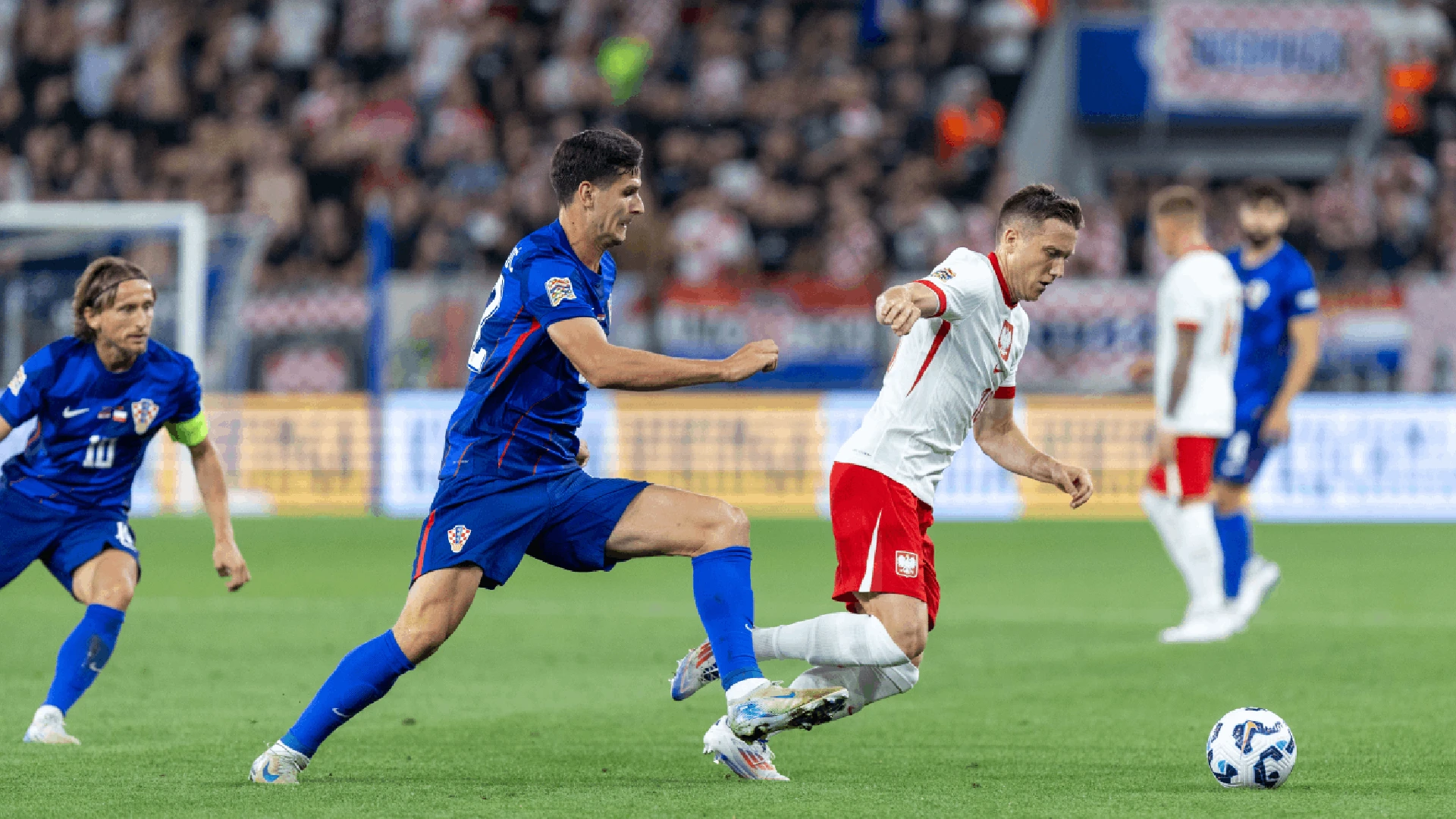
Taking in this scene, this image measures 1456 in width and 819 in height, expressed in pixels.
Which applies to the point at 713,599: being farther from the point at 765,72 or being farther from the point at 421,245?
the point at 765,72

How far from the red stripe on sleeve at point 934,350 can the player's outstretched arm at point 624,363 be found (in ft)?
2.95

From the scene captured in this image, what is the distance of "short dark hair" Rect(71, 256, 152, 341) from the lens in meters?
6.73

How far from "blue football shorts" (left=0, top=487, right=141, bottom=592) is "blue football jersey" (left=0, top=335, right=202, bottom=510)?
0.14 ft

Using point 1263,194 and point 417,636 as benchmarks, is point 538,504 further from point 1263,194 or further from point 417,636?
point 1263,194

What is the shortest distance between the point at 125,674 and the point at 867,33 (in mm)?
15591

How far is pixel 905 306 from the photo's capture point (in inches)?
205

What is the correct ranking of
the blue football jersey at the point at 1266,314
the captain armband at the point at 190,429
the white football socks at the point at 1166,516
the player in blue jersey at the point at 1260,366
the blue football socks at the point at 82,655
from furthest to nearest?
the blue football jersey at the point at 1266,314 → the player in blue jersey at the point at 1260,366 → the white football socks at the point at 1166,516 → the captain armband at the point at 190,429 → the blue football socks at the point at 82,655

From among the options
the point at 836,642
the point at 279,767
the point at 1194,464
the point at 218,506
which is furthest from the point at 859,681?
the point at 1194,464

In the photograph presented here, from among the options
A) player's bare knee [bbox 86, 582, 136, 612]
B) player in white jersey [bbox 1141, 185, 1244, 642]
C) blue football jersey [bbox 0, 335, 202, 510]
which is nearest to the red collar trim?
blue football jersey [bbox 0, 335, 202, 510]

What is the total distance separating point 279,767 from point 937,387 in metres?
2.20

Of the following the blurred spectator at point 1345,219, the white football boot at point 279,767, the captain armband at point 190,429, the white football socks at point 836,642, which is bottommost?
the white football boot at point 279,767

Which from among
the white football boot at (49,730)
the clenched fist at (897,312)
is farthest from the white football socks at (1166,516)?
the white football boot at (49,730)

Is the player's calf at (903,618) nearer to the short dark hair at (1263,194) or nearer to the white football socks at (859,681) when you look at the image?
the white football socks at (859,681)

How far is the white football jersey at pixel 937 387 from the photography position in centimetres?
597
